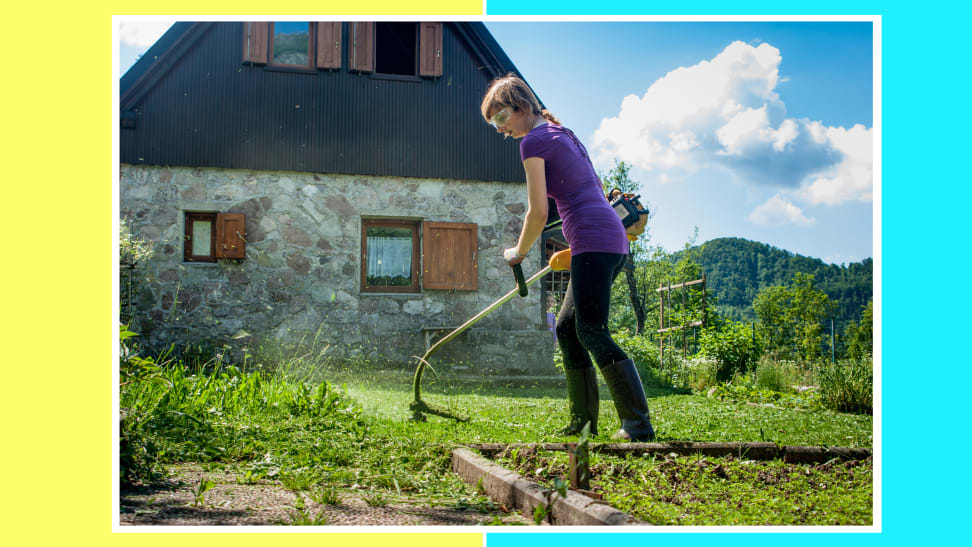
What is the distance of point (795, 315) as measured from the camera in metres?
2.74

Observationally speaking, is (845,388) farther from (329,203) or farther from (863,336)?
(329,203)

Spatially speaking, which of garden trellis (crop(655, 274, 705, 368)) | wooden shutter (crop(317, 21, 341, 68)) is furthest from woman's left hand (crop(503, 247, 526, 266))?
wooden shutter (crop(317, 21, 341, 68))

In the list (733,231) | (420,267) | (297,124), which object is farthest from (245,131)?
(733,231)

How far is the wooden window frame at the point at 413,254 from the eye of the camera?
6.46 metres

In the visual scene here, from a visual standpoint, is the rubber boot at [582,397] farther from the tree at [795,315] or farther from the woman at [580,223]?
the tree at [795,315]

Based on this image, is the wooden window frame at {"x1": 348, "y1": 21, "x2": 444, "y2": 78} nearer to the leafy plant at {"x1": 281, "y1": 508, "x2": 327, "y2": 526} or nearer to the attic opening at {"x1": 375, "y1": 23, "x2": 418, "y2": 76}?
the attic opening at {"x1": 375, "y1": 23, "x2": 418, "y2": 76}

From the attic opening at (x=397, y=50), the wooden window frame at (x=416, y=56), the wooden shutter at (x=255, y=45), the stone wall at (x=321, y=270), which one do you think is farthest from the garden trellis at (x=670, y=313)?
the stone wall at (x=321, y=270)

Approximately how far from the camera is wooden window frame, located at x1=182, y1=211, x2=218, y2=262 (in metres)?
5.92

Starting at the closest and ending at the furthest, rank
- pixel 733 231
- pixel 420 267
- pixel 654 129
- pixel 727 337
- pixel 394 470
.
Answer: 1. pixel 394 470
2. pixel 733 231
3. pixel 654 129
4. pixel 727 337
5. pixel 420 267

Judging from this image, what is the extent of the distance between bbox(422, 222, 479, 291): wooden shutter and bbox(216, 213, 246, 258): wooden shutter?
1612mm

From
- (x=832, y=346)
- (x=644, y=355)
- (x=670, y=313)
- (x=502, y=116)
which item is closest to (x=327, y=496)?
(x=502, y=116)

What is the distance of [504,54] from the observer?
2.97 meters
